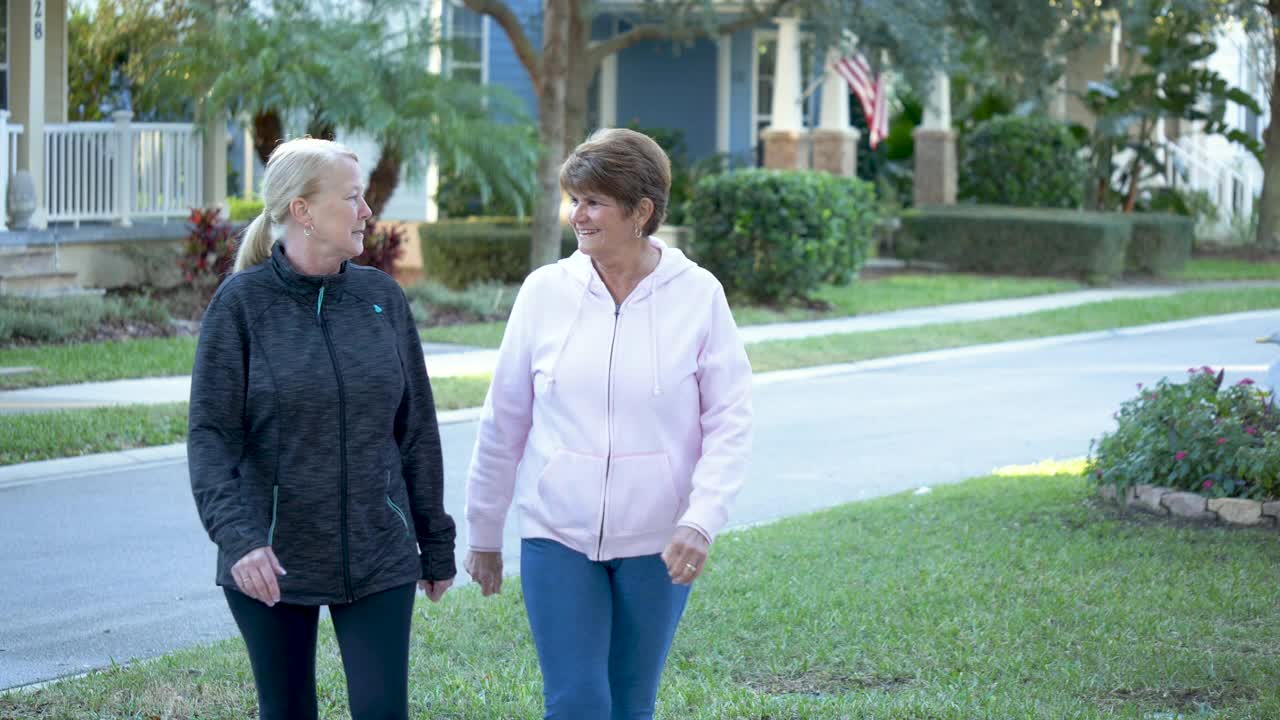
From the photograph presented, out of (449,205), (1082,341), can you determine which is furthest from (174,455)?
(449,205)

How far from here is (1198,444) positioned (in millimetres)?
8773

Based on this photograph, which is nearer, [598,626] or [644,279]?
[598,626]

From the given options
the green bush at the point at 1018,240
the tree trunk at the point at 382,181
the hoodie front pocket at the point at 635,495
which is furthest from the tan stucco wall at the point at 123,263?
the hoodie front pocket at the point at 635,495

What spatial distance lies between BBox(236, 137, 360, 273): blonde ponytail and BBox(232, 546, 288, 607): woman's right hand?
0.75 metres

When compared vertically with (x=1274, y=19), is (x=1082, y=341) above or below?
below

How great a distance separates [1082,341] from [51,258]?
11621 millimetres

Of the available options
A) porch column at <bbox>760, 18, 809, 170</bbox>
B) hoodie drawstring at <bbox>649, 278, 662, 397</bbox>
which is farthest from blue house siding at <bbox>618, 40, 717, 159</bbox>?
hoodie drawstring at <bbox>649, 278, 662, 397</bbox>

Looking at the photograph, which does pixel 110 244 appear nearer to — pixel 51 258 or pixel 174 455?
pixel 51 258

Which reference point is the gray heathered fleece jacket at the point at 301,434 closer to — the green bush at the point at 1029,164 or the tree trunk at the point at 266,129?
the tree trunk at the point at 266,129

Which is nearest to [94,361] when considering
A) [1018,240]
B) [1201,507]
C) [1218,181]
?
[1201,507]

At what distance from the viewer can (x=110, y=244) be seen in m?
18.5

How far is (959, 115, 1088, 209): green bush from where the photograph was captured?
29.2 meters

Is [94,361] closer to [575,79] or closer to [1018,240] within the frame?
[575,79]

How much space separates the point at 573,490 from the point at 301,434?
0.67 metres
